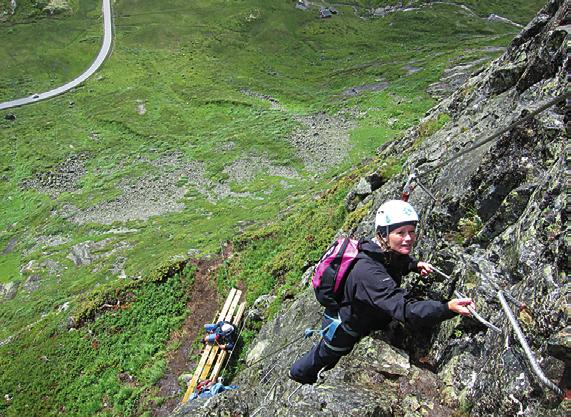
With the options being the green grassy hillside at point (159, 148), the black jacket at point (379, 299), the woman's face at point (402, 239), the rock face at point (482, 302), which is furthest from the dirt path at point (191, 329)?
the woman's face at point (402, 239)

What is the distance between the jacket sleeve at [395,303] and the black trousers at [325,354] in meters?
1.64

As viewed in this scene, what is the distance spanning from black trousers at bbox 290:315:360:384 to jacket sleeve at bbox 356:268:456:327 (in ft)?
5.37

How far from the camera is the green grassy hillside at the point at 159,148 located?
A: 25078mm

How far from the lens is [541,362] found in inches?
225

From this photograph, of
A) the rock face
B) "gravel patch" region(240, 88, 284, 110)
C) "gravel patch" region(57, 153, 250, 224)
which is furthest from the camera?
"gravel patch" region(240, 88, 284, 110)

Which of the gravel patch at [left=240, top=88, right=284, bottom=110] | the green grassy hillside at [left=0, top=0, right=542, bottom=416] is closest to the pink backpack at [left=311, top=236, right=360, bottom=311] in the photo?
the green grassy hillside at [left=0, top=0, right=542, bottom=416]

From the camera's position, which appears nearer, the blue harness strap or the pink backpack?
the pink backpack

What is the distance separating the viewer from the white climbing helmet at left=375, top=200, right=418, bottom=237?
760cm

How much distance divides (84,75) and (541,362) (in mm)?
125598

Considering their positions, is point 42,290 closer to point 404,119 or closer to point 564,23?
point 564,23

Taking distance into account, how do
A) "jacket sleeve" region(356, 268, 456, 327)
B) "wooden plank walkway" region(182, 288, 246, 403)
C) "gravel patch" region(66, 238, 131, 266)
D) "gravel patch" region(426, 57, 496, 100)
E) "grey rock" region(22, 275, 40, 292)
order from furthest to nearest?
"gravel patch" region(426, 57, 496, 100), "gravel patch" region(66, 238, 131, 266), "grey rock" region(22, 275, 40, 292), "wooden plank walkway" region(182, 288, 246, 403), "jacket sleeve" region(356, 268, 456, 327)

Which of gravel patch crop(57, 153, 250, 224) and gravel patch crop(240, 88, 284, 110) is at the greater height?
gravel patch crop(240, 88, 284, 110)

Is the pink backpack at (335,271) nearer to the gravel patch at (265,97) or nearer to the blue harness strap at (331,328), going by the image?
the blue harness strap at (331,328)

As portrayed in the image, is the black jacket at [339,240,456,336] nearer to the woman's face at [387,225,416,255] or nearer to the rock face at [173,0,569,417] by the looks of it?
the woman's face at [387,225,416,255]
